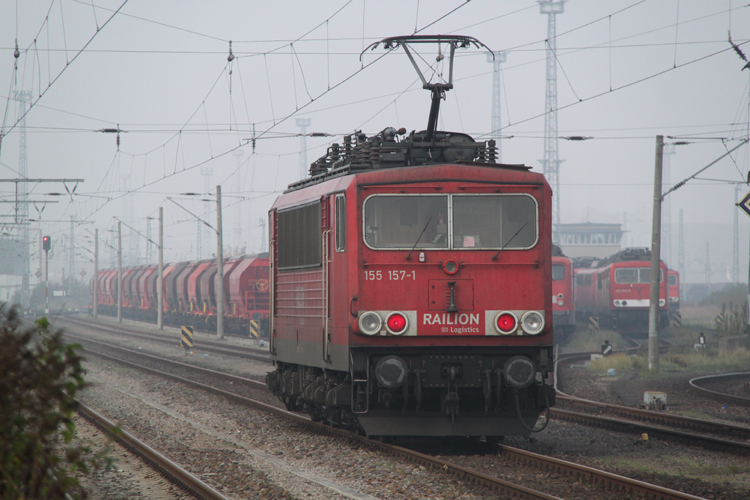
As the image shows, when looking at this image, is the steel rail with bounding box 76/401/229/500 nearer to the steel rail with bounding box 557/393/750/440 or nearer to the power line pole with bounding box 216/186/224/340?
the steel rail with bounding box 557/393/750/440

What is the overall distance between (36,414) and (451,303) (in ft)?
18.9

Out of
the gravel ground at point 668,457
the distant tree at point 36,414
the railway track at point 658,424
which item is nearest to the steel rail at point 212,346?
the railway track at point 658,424

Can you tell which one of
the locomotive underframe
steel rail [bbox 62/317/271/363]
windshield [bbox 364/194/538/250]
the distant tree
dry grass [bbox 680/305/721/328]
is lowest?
steel rail [bbox 62/317/271/363]

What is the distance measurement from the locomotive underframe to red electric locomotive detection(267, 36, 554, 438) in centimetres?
1

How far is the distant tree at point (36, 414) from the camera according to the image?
13.2 ft

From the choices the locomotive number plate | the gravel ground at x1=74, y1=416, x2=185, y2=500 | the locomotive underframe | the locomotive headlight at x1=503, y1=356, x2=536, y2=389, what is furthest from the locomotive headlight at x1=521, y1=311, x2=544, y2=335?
the gravel ground at x1=74, y1=416, x2=185, y2=500

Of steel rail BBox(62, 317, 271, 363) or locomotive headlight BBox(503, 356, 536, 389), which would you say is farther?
steel rail BBox(62, 317, 271, 363)

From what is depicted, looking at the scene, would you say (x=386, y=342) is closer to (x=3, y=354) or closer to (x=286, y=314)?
(x=286, y=314)

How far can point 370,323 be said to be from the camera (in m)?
9.29

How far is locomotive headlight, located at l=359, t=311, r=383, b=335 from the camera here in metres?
9.26

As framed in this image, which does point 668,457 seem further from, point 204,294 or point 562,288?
point 204,294

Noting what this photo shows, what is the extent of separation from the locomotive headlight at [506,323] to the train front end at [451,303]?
1 cm

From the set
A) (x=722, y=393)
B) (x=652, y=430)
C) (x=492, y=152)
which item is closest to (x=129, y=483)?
(x=492, y=152)

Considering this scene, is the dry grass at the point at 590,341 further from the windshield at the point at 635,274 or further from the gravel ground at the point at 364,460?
the gravel ground at the point at 364,460
